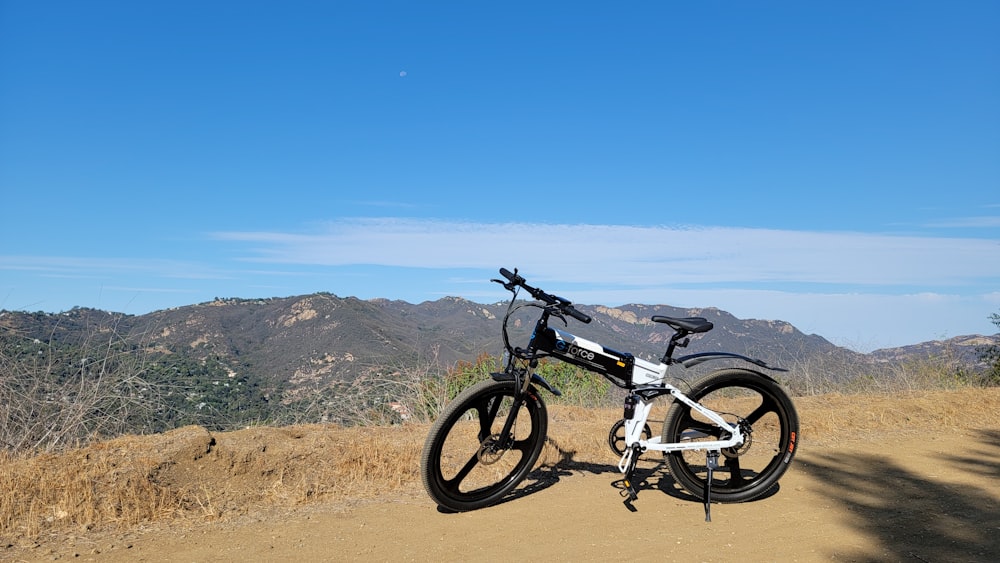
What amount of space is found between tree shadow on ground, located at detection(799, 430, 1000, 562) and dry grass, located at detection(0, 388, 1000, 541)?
128 cm

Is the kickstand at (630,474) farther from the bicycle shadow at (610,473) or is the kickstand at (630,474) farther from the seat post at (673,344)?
the seat post at (673,344)

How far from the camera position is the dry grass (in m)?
4.83

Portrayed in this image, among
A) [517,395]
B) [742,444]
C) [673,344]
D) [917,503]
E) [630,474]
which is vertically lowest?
[917,503]

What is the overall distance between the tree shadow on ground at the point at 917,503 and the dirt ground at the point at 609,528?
0.02 metres

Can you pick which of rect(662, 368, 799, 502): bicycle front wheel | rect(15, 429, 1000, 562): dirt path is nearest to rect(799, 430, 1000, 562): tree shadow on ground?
rect(15, 429, 1000, 562): dirt path

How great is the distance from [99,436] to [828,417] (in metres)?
8.27

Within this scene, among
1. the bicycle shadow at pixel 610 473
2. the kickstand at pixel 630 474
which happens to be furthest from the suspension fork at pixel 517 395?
the kickstand at pixel 630 474

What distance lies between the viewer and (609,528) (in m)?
4.78

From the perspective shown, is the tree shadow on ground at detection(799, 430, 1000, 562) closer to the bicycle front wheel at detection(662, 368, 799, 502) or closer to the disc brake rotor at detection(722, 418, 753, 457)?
the bicycle front wheel at detection(662, 368, 799, 502)

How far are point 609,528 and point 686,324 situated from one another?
1.62 m

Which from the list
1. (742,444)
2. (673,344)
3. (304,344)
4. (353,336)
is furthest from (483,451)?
(353,336)

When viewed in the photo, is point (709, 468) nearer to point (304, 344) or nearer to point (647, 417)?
point (647, 417)

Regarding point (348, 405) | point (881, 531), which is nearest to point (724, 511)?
point (881, 531)

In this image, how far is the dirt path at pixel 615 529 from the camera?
4.32 meters
